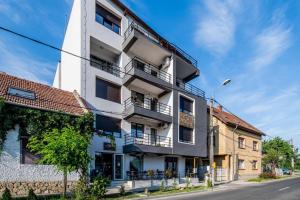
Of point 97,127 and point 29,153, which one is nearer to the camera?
point 29,153

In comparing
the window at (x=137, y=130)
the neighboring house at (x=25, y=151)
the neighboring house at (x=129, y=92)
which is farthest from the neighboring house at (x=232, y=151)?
the neighboring house at (x=25, y=151)

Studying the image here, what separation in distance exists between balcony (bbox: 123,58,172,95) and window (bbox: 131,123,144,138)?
148 inches

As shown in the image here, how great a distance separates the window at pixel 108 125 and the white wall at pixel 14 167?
6184 mm

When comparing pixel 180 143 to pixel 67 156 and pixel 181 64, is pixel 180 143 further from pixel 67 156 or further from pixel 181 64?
pixel 67 156

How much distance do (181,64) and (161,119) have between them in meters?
8.00

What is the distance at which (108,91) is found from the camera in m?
25.4

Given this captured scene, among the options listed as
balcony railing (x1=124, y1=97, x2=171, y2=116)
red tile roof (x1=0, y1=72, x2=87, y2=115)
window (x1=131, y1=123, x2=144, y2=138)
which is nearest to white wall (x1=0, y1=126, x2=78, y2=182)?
red tile roof (x1=0, y1=72, x2=87, y2=115)

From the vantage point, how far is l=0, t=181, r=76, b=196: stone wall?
55.8 feet

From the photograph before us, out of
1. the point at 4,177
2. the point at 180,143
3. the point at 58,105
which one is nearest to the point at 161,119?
the point at 180,143

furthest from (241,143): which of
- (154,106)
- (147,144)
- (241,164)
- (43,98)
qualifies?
(43,98)

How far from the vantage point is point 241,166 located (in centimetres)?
3809

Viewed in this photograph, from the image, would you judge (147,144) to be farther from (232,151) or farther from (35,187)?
(232,151)

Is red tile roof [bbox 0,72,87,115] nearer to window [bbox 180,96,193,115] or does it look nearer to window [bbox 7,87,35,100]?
window [bbox 7,87,35,100]

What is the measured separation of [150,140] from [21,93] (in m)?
13.9
